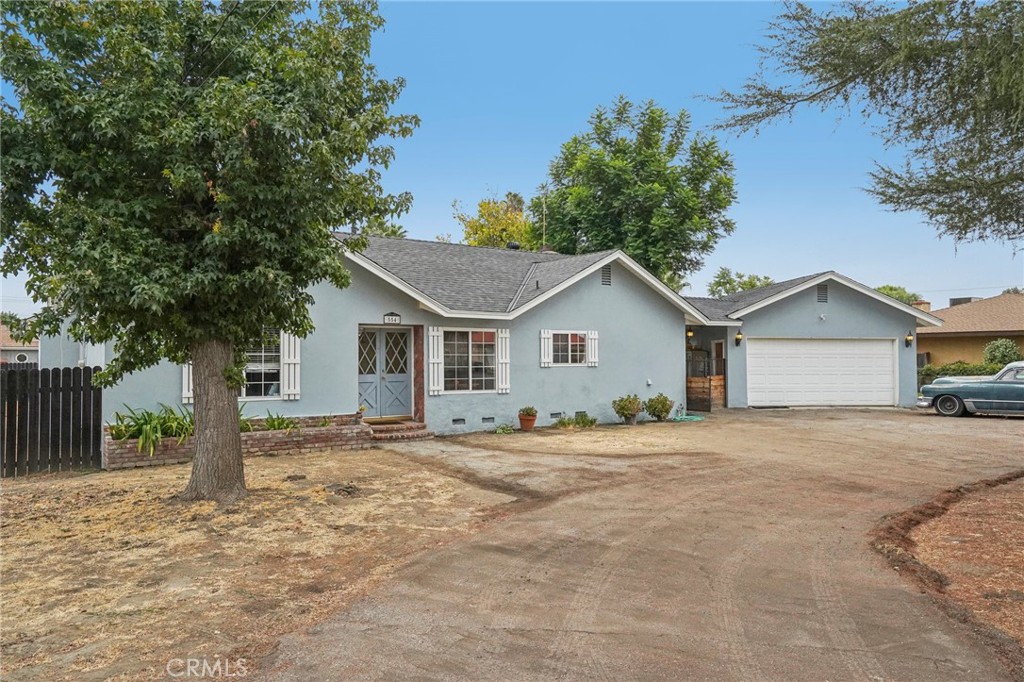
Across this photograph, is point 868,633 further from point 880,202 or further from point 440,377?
point 440,377

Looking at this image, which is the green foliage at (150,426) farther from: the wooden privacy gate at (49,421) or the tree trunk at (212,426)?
the tree trunk at (212,426)

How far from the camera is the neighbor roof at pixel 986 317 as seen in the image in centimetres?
2405

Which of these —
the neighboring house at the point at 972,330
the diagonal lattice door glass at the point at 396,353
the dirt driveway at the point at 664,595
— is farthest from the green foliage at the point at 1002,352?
the diagonal lattice door glass at the point at 396,353

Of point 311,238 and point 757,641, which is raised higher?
point 311,238

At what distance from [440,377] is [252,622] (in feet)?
31.9

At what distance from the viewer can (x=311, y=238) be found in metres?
7.07

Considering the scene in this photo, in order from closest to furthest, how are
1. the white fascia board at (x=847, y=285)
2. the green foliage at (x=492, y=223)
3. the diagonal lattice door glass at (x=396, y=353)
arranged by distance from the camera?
the diagonal lattice door glass at (x=396, y=353) → the white fascia board at (x=847, y=285) → the green foliage at (x=492, y=223)

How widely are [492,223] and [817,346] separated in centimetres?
1990

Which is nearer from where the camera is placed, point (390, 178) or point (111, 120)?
point (111, 120)

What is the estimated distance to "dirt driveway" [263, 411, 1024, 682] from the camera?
3.42 metres

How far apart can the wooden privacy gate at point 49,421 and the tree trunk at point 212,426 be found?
401 centimetres

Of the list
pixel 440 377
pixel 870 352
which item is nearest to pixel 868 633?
pixel 440 377

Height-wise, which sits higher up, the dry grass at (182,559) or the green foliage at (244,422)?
the green foliage at (244,422)

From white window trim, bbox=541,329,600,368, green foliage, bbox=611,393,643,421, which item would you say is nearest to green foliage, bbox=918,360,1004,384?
green foliage, bbox=611,393,643,421
